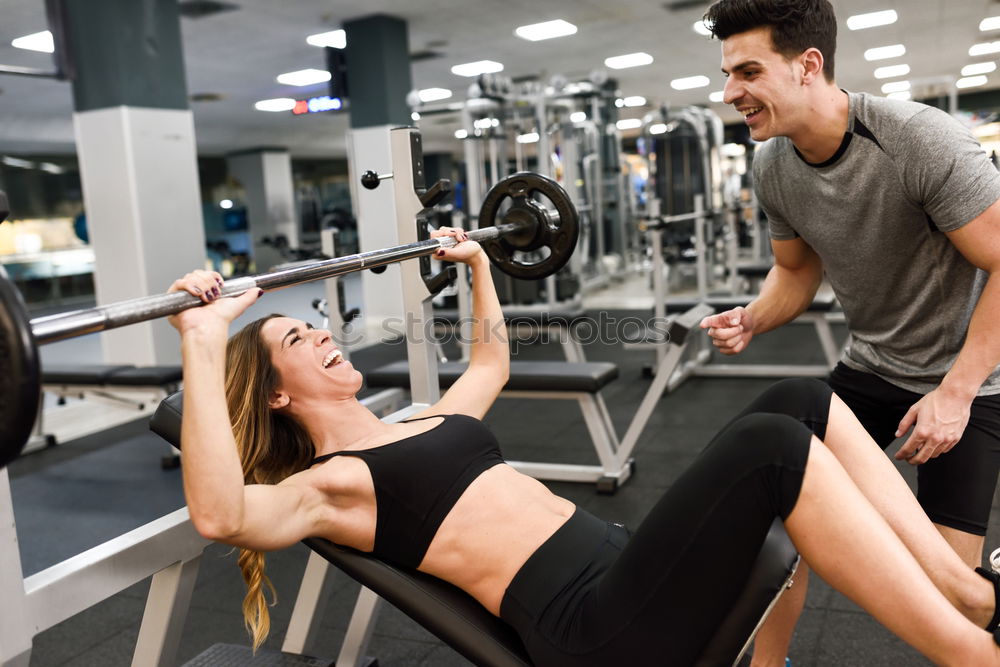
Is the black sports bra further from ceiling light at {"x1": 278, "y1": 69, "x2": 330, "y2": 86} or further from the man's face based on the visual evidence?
ceiling light at {"x1": 278, "y1": 69, "x2": 330, "y2": 86}

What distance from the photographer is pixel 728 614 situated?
1.06 meters

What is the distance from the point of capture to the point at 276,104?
1079 centimetres

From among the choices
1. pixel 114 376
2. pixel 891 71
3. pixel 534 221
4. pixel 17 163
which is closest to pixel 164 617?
pixel 534 221

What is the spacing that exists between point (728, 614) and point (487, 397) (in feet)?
2.10

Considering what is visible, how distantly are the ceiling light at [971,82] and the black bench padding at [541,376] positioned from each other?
12913mm

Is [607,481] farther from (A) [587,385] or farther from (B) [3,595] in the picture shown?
(B) [3,595]

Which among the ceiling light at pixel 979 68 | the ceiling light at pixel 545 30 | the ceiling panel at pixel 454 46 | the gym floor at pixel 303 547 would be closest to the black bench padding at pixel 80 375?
the gym floor at pixel 303 547

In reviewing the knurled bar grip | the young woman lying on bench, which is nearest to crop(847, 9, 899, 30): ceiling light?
the knurled bar grip

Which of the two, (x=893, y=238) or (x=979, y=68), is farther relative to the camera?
(x=979, y=68)

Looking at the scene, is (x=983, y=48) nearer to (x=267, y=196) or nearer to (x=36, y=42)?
(x=36, y=42)

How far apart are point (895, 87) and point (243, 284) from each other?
47.7ft

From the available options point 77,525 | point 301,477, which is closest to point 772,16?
point 301,477

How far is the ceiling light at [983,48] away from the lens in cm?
979

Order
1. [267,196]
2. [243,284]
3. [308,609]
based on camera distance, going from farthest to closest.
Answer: [267,196] < [308,609] < [243,284]
